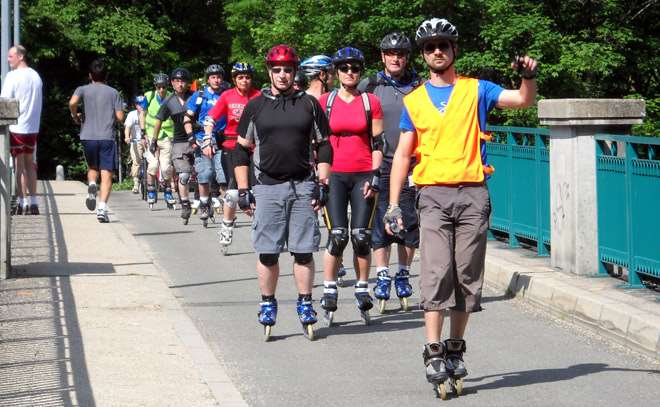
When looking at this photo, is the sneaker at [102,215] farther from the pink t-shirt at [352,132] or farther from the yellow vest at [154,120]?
the pink t-shirt at [352,132]

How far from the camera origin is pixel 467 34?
118 feet

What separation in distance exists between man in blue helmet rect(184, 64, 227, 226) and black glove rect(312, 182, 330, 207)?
717 cm

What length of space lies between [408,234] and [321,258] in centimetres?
383

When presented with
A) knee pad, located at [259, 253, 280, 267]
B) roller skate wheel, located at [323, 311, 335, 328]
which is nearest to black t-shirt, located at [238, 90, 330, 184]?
knee pad, located at [259, 253, 280, 267]

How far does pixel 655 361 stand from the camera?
8375 millimetres

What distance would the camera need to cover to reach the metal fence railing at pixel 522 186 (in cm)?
1302

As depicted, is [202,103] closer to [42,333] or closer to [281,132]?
[281,132]

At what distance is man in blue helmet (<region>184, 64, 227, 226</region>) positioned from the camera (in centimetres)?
1720

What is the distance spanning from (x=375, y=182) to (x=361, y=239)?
412mm

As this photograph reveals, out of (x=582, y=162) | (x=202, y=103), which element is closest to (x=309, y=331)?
(x=582, y=162)

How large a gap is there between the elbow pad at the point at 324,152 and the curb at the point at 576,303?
2.04 metres

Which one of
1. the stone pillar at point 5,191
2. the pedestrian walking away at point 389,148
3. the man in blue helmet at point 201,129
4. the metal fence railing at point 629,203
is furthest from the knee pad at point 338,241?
the man in blue helmet at point 201,129

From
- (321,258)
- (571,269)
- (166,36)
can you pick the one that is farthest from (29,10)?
(571,269)

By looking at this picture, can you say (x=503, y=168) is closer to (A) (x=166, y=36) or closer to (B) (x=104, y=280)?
(B) (x=104, y=280)
